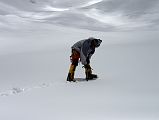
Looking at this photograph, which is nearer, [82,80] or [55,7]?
[82,80]

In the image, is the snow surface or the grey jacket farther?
the grey jacket

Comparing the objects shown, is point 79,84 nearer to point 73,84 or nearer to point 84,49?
point 73,84

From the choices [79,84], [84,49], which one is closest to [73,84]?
[79,84]

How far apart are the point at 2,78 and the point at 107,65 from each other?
99.8 inches

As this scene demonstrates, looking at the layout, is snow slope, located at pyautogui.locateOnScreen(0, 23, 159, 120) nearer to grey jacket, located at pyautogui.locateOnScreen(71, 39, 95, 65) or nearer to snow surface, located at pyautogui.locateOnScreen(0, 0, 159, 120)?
snow surface, located at pyautogui.locateOnScreen(0, 0, 159, 120)

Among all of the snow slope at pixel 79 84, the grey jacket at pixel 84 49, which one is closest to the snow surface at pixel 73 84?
the snow slope at pixel 79 84

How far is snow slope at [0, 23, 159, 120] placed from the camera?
20.7ft

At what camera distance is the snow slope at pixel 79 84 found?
6.30 meters

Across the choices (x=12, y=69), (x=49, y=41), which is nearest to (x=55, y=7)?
(x=49, y=41)

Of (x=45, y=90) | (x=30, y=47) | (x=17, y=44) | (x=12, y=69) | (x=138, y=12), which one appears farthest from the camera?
(x=138, y=12)

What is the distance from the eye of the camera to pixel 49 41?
60.3ft

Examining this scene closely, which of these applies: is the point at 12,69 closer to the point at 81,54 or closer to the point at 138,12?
the point at 81,54

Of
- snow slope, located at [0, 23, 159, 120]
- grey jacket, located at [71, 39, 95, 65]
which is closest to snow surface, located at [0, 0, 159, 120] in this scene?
snow slope, located at [0, 23, 159, 120]

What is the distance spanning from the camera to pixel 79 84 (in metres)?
9.10
